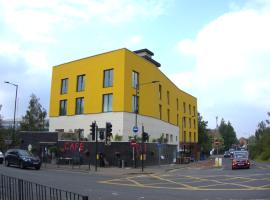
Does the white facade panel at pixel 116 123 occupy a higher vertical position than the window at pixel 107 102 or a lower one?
lower

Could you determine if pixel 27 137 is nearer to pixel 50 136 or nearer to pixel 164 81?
pixel 50 136

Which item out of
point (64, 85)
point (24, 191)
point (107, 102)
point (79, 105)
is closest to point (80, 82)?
point (79, 105)

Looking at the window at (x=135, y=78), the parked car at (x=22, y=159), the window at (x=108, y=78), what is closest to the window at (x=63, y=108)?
the window at (x=108, y=78)

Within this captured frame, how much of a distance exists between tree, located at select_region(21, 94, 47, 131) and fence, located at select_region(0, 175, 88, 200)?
2960 inches

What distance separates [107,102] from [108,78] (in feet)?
10.8

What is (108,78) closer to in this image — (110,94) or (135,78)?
(110,94)

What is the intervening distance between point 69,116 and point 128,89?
36.8 ft

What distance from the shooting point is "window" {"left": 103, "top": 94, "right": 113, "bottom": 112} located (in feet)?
182

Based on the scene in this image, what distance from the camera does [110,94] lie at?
55500 millimetres

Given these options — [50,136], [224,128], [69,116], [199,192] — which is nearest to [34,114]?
[69,116]

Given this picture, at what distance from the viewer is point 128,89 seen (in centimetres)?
5481

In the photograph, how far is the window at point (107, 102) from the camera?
5532cm

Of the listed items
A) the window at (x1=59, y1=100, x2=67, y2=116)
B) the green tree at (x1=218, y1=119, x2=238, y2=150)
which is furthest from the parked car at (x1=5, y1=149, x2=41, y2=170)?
the green tree at (x1=218, y1=119, x2=238, y2=150)

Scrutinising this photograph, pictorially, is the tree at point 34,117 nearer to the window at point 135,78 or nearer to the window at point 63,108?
the window at point 63,108
